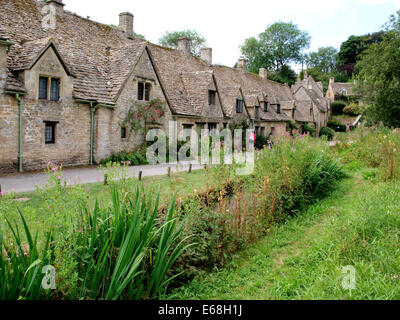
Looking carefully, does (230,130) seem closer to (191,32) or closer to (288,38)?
(191,32)

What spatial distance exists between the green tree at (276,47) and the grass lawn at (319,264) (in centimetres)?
7422

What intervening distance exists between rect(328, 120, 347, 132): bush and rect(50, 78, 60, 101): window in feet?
177

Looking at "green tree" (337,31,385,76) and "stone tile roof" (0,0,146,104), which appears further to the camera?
"green tree" (337,31,385,76)

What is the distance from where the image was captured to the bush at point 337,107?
225ft

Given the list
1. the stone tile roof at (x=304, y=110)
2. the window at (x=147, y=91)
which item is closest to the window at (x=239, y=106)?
the window at (x=147, y=91)

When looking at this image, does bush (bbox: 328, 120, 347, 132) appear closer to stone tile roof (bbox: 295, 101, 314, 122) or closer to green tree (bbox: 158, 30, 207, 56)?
stone tile roof (bbox: 295, 101, 314, 122)

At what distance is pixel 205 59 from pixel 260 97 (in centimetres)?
758

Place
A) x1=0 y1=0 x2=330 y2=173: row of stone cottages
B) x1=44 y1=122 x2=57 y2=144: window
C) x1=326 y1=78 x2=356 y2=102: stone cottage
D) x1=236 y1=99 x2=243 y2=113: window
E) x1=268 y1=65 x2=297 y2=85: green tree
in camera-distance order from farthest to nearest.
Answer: x1=326 y1=78 x2=356 y2=102: stone cottage
x1=268 y1=65 x2=297 y2=85: green tree
x1=236 y1=99 x2=243 y2=113: window
x1=44 y1=122 x2=57 y2=144: window
x1=0 y1=0 x2=330 y2=173: row of stone cottages

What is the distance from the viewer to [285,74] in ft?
251

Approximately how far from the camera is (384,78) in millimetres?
29609

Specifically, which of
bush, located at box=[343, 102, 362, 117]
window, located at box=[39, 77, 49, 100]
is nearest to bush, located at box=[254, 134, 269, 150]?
window, located at box=[39, 77, 49, 100]

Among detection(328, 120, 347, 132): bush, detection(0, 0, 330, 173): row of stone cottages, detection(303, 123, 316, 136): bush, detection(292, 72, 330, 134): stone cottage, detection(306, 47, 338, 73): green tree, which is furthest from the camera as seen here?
detection(306, 47, 338, 73): green tree

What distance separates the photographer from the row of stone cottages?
14922 mm
